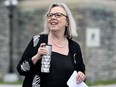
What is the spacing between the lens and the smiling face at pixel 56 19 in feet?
15.6

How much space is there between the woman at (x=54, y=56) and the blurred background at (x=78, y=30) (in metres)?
10.4

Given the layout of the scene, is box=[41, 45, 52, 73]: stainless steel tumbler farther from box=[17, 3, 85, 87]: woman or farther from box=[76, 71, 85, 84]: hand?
box=[76, 71, 85, 84]: hand

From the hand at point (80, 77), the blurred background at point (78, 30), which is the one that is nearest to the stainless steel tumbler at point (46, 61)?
the hand at point (80, 77)

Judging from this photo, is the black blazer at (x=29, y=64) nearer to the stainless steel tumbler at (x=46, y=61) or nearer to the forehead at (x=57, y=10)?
the stainless steel tumbler at (x=46, y=61)

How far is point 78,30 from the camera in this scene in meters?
16.5

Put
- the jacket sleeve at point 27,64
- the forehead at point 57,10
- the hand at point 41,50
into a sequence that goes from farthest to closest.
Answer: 1. the forehead at point 57,10
2. the jacket sleeve at point 27,64
3. the hand at point 41,50

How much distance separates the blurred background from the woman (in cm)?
1044

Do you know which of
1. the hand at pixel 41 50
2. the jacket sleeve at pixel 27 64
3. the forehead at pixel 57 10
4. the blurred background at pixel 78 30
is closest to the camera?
the hand at pixel 41 50

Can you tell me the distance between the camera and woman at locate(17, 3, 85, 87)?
4676 millimetres

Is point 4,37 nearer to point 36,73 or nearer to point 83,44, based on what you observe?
point 83,44

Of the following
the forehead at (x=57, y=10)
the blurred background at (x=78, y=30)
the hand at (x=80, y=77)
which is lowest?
the blurred background at (x=78, y=30)

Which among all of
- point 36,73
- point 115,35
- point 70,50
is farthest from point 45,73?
point 115,35

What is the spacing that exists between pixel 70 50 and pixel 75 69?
205 mm

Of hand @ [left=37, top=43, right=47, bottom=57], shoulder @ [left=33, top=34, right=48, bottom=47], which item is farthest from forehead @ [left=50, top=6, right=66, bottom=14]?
hand @ [left=37, top=43, right=47, bottom=57]
